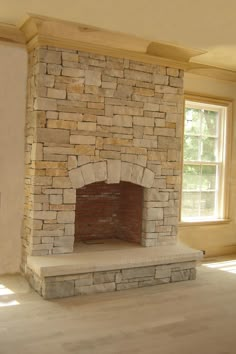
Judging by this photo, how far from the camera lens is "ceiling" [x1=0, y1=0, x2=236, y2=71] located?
305cm

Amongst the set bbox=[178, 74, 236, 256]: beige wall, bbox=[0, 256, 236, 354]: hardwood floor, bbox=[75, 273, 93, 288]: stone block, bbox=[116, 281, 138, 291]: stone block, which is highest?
bbox=[178, 74, 236, 256]: beige wall

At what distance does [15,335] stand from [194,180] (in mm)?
3301

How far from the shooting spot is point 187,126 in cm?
520

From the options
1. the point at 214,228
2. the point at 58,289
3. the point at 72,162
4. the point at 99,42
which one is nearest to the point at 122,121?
the point at 72,162

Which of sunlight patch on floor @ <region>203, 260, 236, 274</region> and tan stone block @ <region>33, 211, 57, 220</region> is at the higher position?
tan stone block @ <region>33, 211, 57, 220</region>

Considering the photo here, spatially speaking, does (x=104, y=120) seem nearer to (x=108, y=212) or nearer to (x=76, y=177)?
(x=76, y=177)

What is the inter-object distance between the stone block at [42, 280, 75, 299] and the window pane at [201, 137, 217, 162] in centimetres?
274

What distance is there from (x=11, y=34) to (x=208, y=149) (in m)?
3.01

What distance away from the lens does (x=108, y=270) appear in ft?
12.2

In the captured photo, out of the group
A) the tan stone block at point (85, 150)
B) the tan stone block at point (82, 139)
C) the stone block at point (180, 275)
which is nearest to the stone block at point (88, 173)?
the tan stone block at point (85, 150)

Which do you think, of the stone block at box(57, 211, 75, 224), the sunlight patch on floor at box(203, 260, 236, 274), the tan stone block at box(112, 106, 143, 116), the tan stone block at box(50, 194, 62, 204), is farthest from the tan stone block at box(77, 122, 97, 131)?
the sunlight patch on floor at box(203, 260, 236, 274)

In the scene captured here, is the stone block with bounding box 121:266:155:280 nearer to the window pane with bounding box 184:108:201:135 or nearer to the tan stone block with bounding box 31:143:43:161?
the tan stone block with bounding box 31:143:43:161

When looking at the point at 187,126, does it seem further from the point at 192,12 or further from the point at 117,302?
the point at 117,302

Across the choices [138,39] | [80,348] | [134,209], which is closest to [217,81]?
[138,39]
